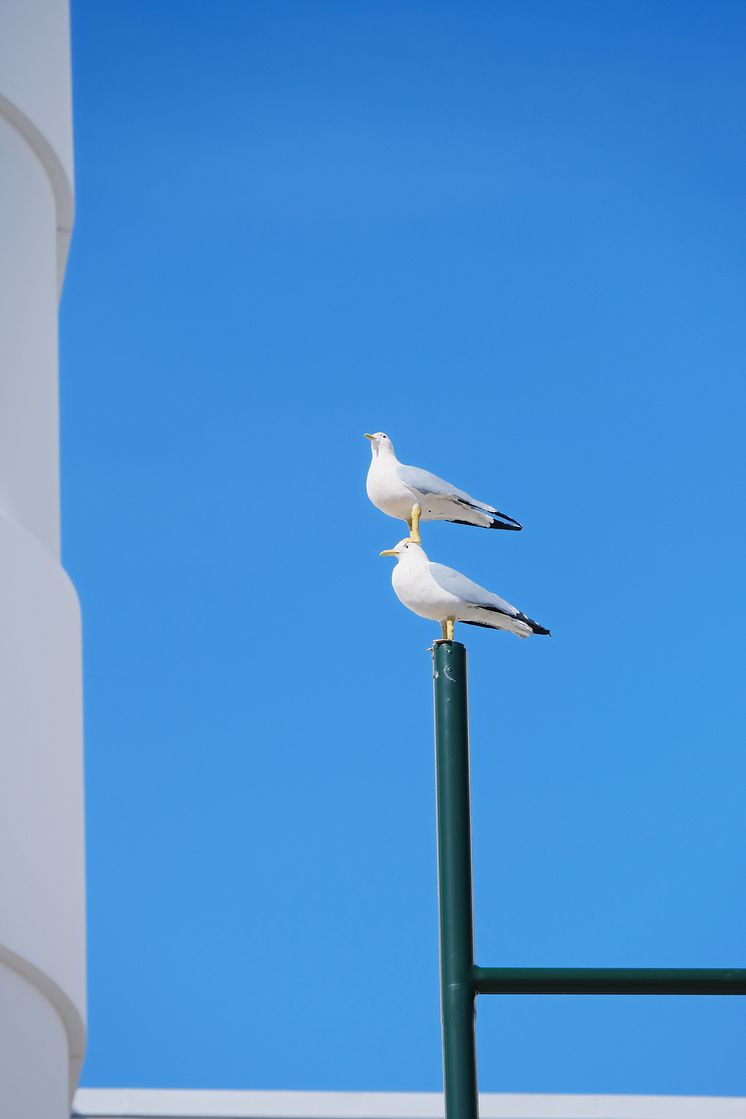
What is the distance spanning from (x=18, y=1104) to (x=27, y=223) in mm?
5496

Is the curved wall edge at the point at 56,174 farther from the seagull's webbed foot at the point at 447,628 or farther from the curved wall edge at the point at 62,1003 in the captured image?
the seagull's webbed foot at the point at 447,628

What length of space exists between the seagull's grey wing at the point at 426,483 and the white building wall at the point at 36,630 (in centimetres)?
449

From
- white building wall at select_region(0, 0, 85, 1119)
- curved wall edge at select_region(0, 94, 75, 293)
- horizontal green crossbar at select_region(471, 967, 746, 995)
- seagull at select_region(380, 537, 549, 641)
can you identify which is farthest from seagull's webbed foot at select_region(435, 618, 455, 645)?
curved wall edge at select_region(0, 94, 75, 293)

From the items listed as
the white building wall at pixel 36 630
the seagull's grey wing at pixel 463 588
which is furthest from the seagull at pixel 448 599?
the white building wall at pixel 36 630

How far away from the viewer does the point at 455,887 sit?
202 inches

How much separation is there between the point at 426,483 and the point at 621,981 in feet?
6.88

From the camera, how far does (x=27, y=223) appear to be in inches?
461

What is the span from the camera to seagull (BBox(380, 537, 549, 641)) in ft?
19.7

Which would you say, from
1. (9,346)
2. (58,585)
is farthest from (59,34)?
(58,585)

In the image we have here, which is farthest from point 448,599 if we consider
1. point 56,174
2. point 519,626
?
point 56,174

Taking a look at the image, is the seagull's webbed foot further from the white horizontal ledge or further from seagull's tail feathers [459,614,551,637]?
the white horizontal ledge

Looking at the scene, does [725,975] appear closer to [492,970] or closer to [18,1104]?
[492,970]

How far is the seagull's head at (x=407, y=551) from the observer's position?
20.7 feet

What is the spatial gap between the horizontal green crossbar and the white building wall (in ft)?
17.6
